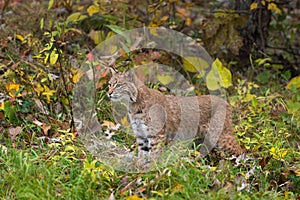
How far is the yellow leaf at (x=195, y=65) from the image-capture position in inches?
285

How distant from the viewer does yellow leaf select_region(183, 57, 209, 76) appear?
7.23m

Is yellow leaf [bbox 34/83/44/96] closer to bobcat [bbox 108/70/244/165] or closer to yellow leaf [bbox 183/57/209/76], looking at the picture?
bobcat [bbox 108/70/244/165]

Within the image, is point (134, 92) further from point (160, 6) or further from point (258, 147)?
point (160, 6)

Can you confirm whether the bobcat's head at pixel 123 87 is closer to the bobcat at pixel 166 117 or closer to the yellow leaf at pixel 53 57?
the bobcat at pixel 166 117

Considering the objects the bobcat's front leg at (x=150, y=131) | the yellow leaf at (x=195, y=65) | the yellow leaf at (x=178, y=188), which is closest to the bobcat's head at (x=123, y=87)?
the bobcat's front leg at (x=150, y=131)

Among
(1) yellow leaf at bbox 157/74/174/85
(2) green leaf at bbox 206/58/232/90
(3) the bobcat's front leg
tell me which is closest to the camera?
(3) the bobcat's front leg

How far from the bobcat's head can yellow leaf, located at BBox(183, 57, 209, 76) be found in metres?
2.06

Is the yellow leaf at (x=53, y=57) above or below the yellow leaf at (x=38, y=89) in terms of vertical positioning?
above

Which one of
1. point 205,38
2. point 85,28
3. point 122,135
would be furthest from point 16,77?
point 205,38

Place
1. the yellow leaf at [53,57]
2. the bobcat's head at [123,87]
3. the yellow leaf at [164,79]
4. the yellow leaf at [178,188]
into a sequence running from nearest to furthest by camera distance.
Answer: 1. the yellow leaf at [178,188]
2. the bobcat's head at [123,87]
3. the yellow leaf at [53,57]
4. the yellow leaf at [164,79]

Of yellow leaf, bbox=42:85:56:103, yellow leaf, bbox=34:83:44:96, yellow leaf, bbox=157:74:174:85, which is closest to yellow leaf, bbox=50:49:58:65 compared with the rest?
yellow leaf, bbox=42:85:56:103

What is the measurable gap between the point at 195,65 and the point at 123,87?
2238 mm

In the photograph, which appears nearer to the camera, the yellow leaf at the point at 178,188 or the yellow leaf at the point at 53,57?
the yellow leaf at the point at 178,188

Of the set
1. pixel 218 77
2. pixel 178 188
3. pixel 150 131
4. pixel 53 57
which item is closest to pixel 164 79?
pixel 218 77
